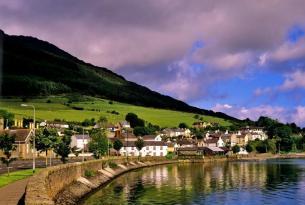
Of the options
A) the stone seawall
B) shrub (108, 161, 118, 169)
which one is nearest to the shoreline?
the stone seawall

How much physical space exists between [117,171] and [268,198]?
58.4 meters

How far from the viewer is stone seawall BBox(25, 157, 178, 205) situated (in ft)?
124

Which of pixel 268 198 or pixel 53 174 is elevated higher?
pixel 53 174

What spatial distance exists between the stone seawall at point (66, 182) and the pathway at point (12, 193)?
7.91ft

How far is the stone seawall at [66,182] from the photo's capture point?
124 feet

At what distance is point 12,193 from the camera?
5147 centimetres

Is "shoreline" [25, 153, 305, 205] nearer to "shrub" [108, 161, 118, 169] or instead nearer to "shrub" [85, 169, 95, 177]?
"shrub" [85, 169, 95, 177]

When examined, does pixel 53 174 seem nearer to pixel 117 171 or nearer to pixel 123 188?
pixel 123 188

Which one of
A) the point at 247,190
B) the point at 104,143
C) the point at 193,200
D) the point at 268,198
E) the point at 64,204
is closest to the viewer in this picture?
the point at 64,204

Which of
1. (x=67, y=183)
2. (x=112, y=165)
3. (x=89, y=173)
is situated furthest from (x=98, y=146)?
(x=67, y=183)

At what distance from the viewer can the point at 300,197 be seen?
76.2m

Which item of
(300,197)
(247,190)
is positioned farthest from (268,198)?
(247,190)

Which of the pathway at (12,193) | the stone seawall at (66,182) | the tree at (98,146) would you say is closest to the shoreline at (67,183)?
the stone seawall at (66,182)

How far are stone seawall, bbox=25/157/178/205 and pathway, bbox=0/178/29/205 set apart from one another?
2.41 meters
